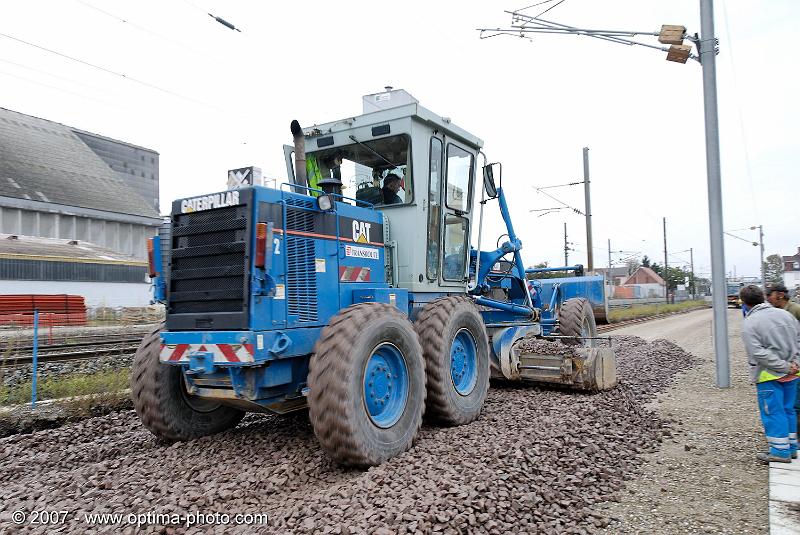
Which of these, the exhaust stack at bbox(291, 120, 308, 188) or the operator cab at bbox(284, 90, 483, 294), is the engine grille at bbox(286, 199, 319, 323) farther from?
the operator cab at bbox(284, 90, 483, 294)

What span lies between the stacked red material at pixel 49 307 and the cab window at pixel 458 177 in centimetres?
1831

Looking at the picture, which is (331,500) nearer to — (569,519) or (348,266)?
(569,519)

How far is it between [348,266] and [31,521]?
10.2 ft

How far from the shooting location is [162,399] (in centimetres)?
502

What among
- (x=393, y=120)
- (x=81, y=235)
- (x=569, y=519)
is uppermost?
(x=81, y=235)

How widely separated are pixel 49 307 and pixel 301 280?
78.7 feet

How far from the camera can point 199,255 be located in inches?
189

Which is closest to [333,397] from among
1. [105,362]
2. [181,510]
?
[181,510]

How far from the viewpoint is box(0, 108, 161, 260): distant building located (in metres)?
37.5

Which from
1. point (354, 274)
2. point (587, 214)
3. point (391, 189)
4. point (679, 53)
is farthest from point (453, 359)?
point (587, 214)

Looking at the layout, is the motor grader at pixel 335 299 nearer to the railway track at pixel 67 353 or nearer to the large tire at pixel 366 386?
the large tire at pixel 366 386

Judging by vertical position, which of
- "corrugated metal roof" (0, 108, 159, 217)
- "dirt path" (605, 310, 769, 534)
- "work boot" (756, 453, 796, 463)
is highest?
"corrugated metal roof" (0, 108, 159, 217)

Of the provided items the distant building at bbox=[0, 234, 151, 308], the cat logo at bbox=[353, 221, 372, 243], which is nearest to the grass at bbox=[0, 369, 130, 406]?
the cat logo at bbox=[353, 221, 372, 243]

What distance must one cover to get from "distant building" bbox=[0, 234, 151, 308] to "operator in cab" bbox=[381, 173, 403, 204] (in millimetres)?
27514
